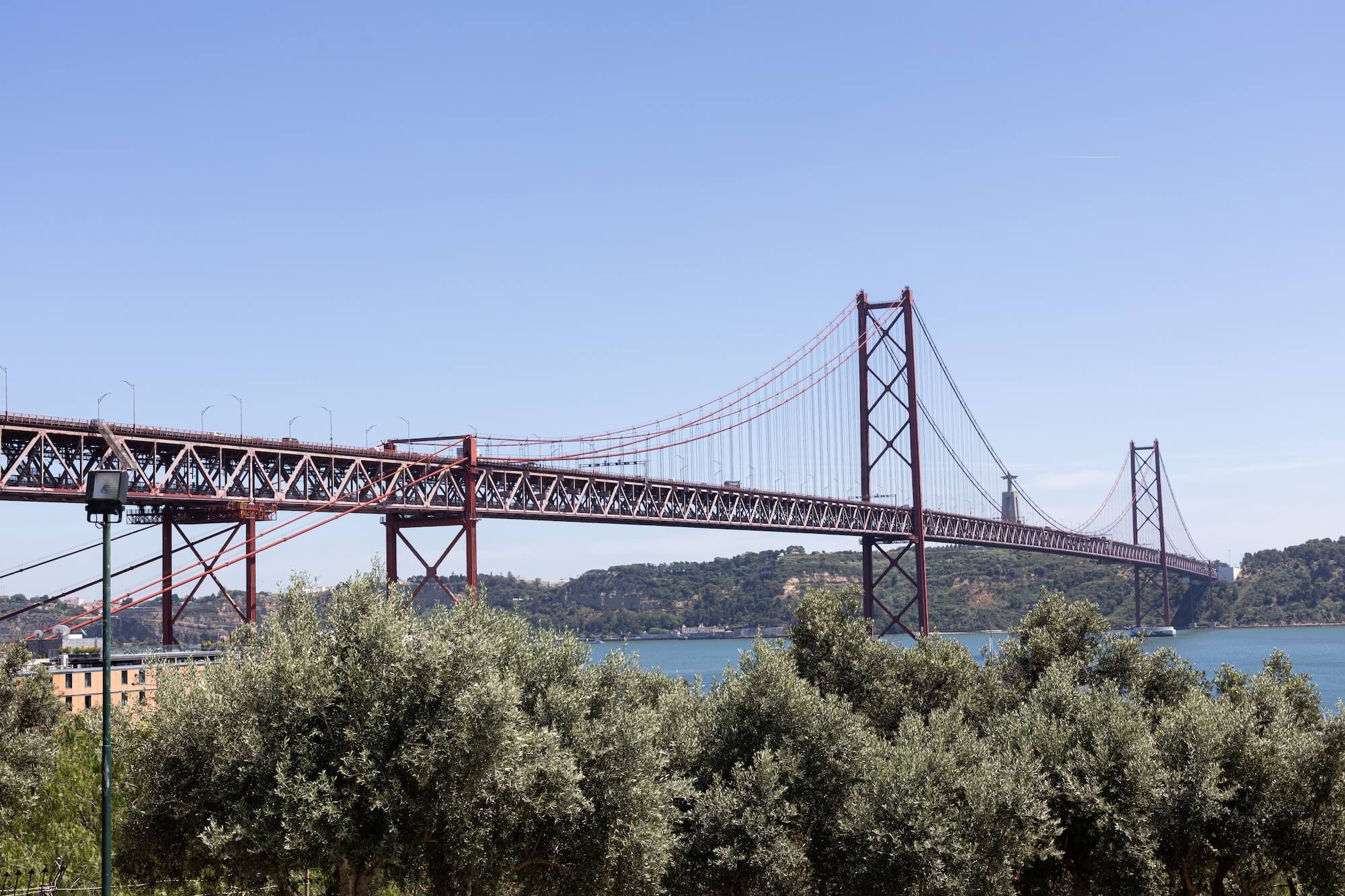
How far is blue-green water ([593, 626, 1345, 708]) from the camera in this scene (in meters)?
111

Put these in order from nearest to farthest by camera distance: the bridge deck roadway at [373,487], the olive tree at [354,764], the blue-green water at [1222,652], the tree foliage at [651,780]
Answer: the olive tree at [354,764] < the tree foliage at [651,780] < the bridge deck roadway at [373,487] < the blue-green water at [1222,652]

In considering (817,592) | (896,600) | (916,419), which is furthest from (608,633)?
(817,592)

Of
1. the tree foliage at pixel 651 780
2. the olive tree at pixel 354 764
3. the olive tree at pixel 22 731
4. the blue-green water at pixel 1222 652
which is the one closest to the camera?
the olive tree at pixel 354 764

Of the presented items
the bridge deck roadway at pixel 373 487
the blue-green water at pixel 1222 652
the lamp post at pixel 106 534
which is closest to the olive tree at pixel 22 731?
the bridge deck roadway at pixel 373 487

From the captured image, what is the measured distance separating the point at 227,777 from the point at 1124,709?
21.7 metres

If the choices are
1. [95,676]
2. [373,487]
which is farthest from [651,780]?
[95,676]

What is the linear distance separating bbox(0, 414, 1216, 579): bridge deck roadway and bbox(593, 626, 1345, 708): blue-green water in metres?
22.1

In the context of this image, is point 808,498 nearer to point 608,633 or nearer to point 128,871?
point 128,871

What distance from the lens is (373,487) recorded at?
56.8 m

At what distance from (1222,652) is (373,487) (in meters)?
118

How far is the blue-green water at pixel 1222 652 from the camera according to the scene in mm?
111125

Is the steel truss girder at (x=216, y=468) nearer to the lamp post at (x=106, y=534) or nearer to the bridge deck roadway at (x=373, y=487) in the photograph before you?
the bridge deck roadway at (x=373, y=487)

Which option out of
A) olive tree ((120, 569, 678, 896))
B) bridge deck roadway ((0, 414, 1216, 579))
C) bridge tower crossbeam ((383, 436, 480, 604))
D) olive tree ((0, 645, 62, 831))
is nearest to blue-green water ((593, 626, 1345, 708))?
bridge deck roadway ((0, 414, 1216, 579))

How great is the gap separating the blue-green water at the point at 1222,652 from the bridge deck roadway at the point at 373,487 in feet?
72.5
